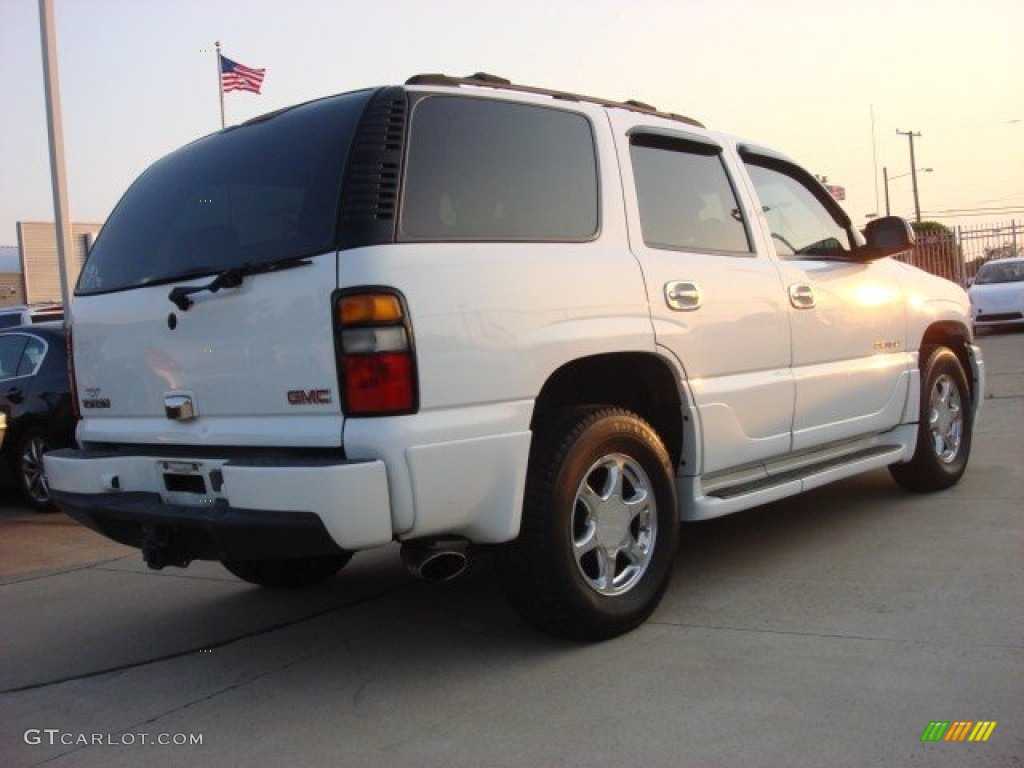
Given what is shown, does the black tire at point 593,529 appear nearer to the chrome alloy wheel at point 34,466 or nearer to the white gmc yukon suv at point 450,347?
the white gmc yukon suv at point 450,347

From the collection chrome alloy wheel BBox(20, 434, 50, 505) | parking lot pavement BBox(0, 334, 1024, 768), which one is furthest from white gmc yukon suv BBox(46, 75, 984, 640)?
chrome alloy wheel BBox(20, 434, 50, 505)

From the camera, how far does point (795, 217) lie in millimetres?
5324

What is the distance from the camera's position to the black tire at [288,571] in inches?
192

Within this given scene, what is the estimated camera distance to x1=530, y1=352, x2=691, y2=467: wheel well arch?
402 cm

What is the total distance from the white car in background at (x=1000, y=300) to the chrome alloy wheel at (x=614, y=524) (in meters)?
17.3

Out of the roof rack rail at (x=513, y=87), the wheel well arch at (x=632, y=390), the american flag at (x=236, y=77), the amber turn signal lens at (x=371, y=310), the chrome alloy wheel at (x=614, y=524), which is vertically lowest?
the chrome alloy wheel at (x=614, y=524)

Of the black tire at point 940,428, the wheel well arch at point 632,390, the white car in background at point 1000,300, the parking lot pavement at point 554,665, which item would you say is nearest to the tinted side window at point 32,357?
the parking lot pavement at point 554,665

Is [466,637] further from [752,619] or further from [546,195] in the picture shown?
[546,195]

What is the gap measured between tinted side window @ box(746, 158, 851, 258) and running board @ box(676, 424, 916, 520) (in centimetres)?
102

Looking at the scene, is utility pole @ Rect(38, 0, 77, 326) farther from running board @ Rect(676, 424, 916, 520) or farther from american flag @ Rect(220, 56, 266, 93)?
running board @ Rect(676, 424, 916, 520)

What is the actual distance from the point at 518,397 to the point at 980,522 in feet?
10.1

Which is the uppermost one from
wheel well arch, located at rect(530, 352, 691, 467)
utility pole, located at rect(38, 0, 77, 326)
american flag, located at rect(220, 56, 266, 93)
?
american flag, located at rect(220, 56, 266, 93)

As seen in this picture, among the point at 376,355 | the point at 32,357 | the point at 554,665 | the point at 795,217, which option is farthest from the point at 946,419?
the point at 32,357

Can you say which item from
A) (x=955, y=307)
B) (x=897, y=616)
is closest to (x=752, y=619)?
(x=897, y=616)
